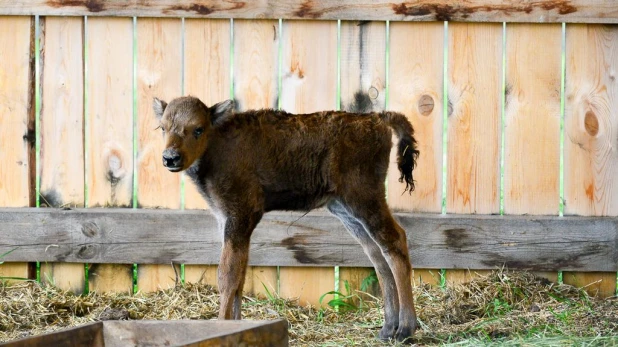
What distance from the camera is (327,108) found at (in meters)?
6.75

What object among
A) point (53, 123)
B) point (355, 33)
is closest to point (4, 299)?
point (53, 123)

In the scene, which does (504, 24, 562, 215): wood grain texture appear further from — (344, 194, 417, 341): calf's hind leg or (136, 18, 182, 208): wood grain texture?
(136, 18, 182, 208): wood grain texture

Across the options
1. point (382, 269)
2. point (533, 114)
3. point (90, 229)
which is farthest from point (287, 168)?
point (533, 114)

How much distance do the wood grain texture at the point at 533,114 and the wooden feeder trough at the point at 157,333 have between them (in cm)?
339

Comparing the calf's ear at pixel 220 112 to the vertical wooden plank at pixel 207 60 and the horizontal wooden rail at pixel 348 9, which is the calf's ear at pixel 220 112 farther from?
the horizontal wooden rail at pixel 348 9

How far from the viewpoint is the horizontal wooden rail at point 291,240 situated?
262 inches

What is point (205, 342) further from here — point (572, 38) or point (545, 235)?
point (572, 38)

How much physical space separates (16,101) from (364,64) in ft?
8.89

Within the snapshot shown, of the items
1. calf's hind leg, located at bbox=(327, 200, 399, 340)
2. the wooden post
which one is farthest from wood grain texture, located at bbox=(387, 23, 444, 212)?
calf's hind leg, located at bbox=(327, 200, 399, 340)

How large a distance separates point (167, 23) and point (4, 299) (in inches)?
95.4

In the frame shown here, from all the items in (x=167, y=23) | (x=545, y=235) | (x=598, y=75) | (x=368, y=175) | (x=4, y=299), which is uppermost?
(x=167, y=23)

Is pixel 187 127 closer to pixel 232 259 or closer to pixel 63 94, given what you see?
pixel 232 259

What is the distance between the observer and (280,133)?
19.3 ft

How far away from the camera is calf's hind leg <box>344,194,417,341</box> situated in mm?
5723
